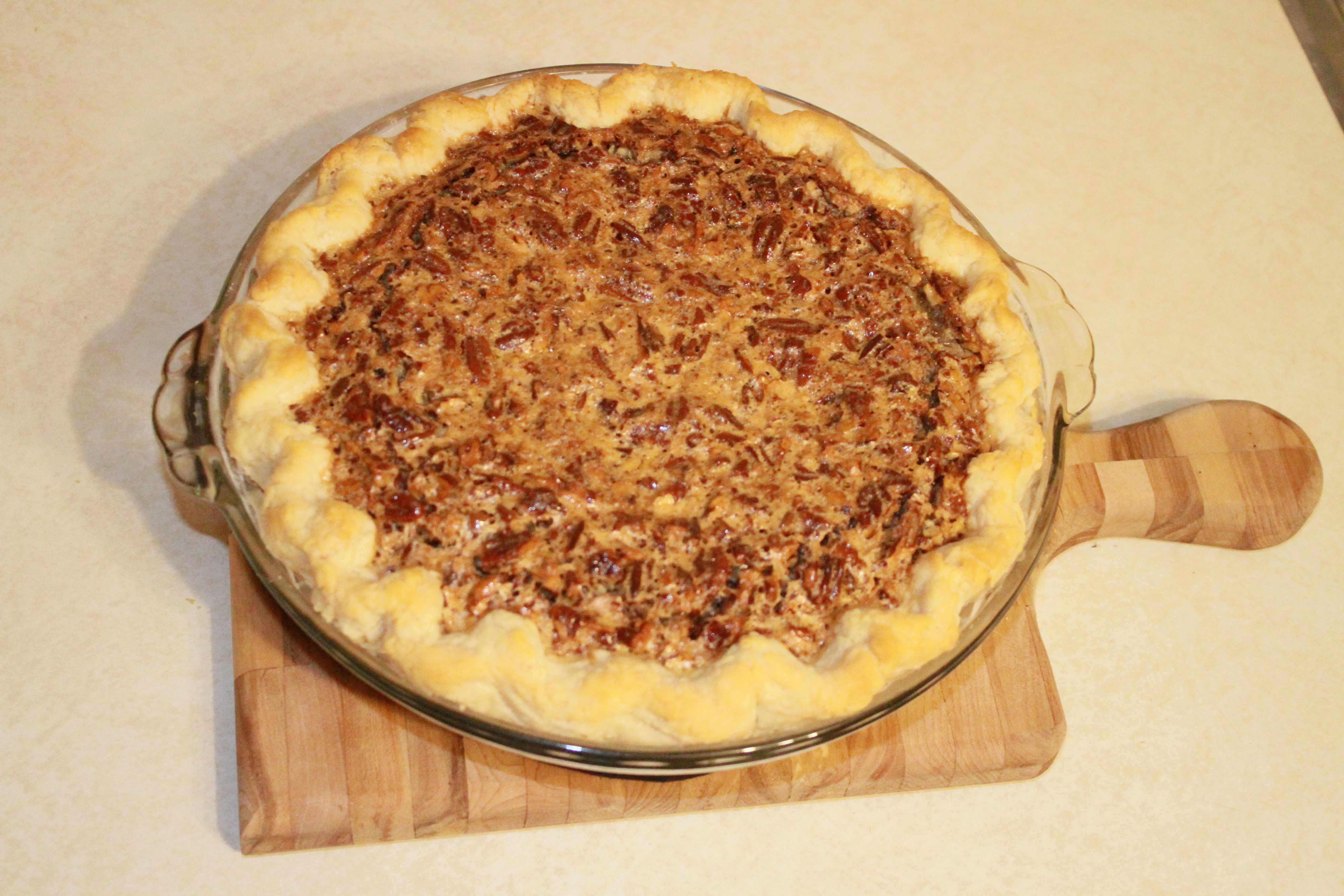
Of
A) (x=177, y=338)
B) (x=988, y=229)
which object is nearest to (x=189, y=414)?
(x=177, y=338)

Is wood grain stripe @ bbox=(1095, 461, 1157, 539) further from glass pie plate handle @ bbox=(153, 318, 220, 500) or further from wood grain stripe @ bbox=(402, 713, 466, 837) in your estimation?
glass pie plate handle @ bbox=(153, 318, 220, 500)

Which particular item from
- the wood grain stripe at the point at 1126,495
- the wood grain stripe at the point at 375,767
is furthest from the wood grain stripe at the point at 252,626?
the wood grain stripe at the point at 1126,495

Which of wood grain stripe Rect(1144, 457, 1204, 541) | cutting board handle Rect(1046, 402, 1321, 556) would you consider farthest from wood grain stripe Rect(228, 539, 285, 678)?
wood grain stripe Rect(1144, 457, 1204, 541)

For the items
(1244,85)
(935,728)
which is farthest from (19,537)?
(1244,85)

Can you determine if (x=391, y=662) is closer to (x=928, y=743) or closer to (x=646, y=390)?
(x=646, y=390)

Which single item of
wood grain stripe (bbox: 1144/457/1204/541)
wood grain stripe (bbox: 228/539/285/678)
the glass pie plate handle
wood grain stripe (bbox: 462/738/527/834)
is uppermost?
the glass pie plate handle

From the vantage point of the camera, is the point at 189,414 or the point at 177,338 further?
the point at 177,338

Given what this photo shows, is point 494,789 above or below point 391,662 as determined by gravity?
below
